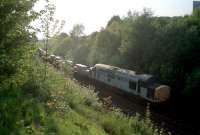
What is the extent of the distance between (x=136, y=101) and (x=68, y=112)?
25.6 metres

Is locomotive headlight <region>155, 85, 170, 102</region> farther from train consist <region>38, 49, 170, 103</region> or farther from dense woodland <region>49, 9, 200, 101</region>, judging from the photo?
dense woodland <region>49, 9, 200, 101</region>

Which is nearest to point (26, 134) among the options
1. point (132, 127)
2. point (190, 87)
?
point (132, 127)

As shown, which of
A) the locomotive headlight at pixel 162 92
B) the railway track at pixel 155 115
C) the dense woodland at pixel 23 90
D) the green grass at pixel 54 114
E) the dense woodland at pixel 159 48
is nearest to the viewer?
the dense woodland at pixel 23 90

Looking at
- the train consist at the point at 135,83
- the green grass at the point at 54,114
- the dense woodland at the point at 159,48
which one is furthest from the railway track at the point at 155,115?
the green grass at the point at 54,114

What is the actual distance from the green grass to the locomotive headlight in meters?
17.3

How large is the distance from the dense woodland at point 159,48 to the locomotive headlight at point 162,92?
2069 mm

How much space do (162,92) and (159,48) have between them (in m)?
10.5

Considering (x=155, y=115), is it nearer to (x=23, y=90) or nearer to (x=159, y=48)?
(x=159, y=48)

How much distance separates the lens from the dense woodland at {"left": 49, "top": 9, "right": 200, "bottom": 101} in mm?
37625

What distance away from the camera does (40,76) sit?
41.0 ft

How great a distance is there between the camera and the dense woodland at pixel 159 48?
3762 centimetres

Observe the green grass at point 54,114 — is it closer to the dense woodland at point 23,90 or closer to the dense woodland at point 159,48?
the dense woodland at point 23,90

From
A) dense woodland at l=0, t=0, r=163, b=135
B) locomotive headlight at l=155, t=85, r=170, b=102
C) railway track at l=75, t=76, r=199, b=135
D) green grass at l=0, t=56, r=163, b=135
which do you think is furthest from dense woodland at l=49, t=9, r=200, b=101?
dense woodland at l=0, t=0, r=163, b=135

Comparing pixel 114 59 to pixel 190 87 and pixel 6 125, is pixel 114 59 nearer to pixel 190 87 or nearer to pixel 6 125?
pixel 190 87
